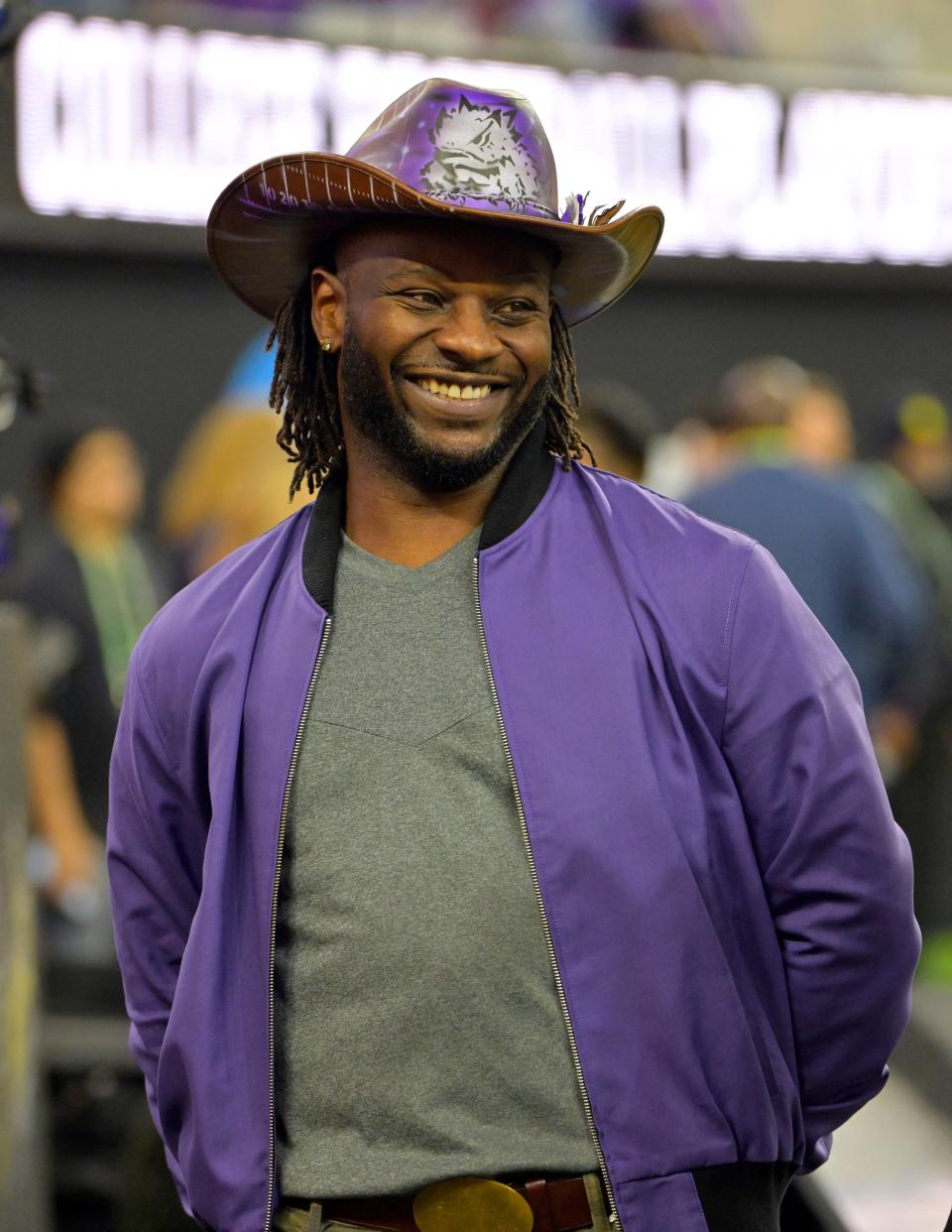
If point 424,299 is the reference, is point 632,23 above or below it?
above

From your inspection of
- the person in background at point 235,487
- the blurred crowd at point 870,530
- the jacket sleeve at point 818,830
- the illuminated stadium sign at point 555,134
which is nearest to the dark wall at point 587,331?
the illuminated stadium sign at point 555,134

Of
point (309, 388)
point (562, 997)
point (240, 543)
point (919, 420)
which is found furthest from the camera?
point (919, 420)

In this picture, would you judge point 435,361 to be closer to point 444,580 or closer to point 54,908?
point 444,580

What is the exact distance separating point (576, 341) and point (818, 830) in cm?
692

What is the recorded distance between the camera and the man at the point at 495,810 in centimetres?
192

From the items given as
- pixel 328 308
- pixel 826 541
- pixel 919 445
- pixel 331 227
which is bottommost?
pixel 919 445

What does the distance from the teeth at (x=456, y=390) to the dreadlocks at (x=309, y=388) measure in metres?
0.25

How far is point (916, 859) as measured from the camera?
6020 millimetres

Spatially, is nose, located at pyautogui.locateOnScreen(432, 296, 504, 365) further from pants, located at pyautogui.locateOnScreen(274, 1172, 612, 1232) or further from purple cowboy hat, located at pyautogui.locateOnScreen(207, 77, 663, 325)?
pants, located at pyautogui.locateOnScreen(274, 1172, 612, 1232)

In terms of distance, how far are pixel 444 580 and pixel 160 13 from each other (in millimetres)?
6431

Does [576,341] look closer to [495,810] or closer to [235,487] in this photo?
[235,487]

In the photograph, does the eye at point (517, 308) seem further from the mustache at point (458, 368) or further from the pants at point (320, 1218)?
the pants at point (320, 1218)

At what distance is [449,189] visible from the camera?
2.02 metres

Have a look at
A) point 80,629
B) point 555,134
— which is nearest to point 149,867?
point 80,629
